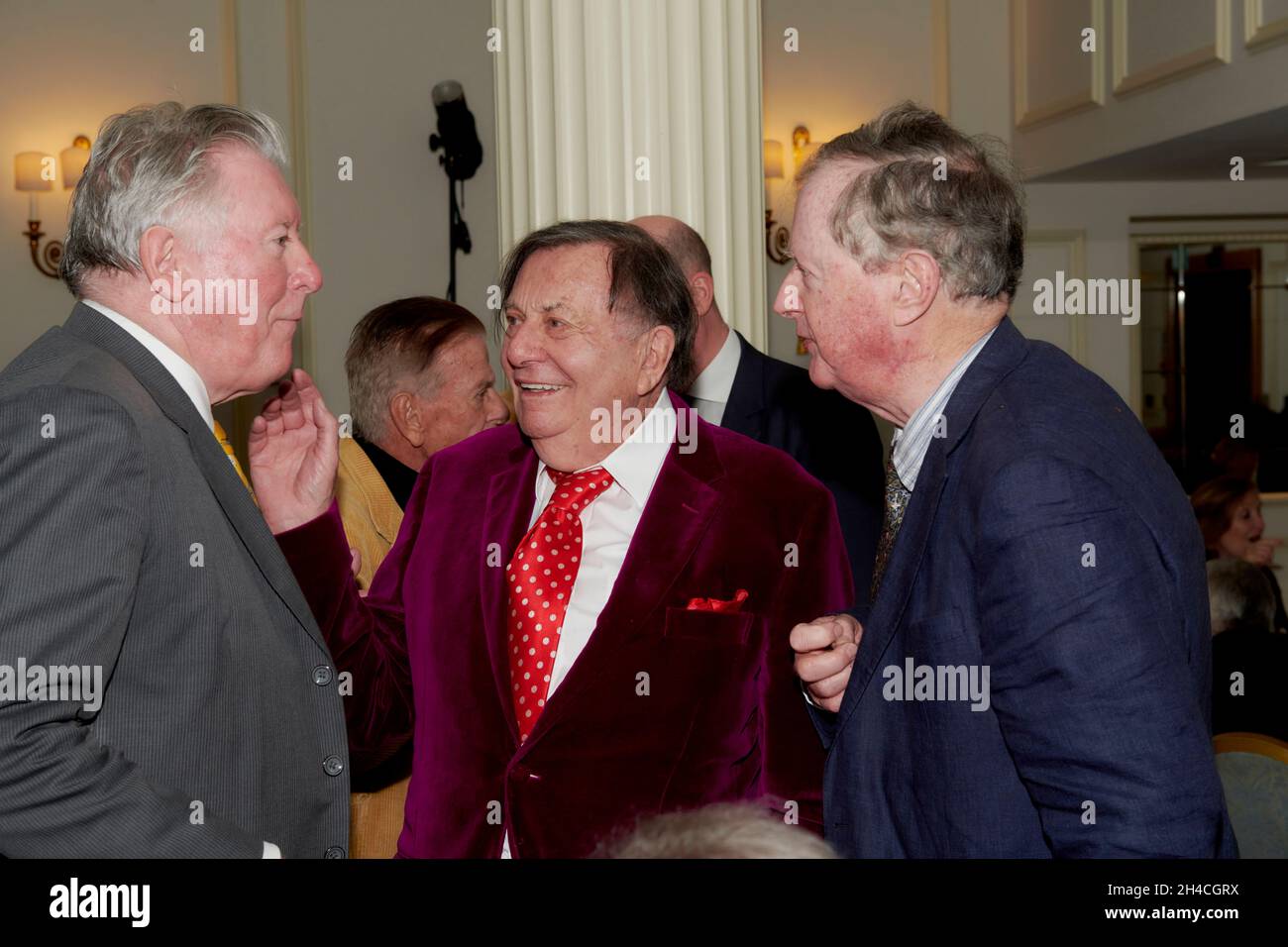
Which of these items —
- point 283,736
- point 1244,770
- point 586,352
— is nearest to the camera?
point 283,736

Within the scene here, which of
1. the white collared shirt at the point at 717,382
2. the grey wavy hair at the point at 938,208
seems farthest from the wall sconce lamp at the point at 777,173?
the grey wavy hair at the point at 938,208

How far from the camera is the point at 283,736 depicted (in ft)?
4.84

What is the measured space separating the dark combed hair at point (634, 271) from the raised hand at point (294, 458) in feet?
1.11

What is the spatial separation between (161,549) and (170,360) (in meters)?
0.26

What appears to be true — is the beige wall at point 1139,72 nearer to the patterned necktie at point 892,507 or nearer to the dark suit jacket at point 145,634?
the patterned necktie at point 892,507

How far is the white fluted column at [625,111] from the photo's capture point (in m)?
2.39

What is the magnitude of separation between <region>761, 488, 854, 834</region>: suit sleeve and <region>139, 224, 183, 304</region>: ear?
35.3 inches

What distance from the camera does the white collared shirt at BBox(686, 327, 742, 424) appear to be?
2.80m

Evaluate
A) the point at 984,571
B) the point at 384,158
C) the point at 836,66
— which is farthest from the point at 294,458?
the point at 836,66

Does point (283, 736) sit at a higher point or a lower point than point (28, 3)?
lower

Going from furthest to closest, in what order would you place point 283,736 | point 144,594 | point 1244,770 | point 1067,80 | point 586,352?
1. point 1067,80
2. point 1244,770
3. point 586,352
4. point 283,736
5. point 144,594

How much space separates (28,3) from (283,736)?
5.38 meters

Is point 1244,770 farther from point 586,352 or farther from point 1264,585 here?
point 586,352
